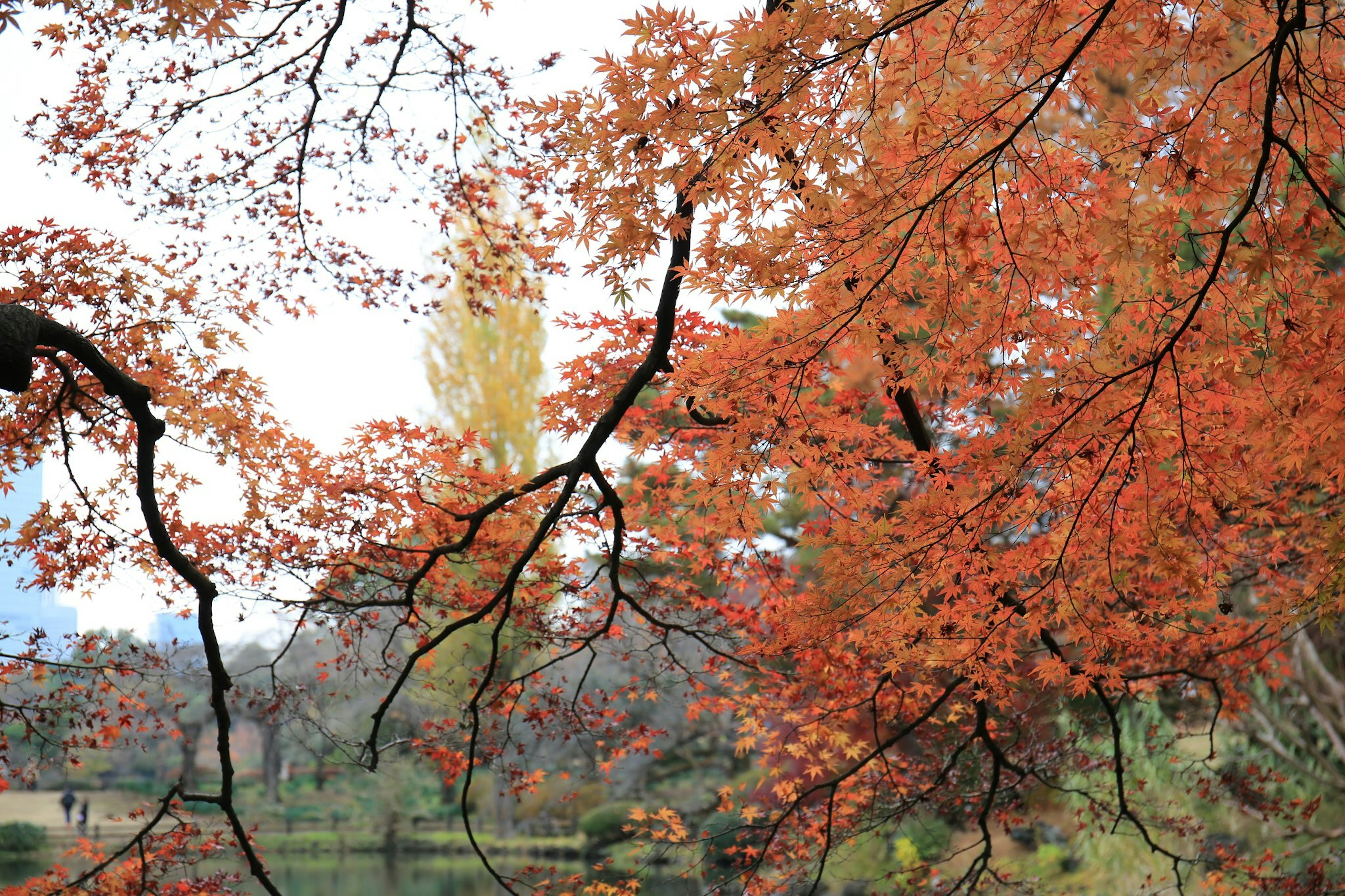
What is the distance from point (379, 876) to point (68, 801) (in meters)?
5.77

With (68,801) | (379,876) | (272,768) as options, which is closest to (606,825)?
(379,876)

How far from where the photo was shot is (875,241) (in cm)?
271

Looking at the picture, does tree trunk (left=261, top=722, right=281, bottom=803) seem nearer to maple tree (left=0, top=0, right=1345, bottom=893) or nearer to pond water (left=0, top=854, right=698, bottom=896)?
pond water (left=0, top=854, right=698, bottom=896)

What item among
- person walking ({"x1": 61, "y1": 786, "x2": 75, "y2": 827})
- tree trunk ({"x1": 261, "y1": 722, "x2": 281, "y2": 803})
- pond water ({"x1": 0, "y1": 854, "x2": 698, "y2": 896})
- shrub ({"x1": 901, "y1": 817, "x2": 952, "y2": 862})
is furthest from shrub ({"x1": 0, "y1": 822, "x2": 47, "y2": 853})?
shrub ({"x1": 901, "y1": 817, "x2": 952, "y2": 862})

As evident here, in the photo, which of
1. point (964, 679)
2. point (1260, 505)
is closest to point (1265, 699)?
point (1260, 505)

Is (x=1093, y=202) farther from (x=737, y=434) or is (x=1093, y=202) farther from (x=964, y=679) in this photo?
(x=964, y=679)

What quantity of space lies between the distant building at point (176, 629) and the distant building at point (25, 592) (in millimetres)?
464

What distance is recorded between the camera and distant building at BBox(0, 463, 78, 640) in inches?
186

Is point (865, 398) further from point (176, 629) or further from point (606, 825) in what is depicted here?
point (606, 825)

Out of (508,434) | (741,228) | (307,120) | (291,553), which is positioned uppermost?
(508,434)

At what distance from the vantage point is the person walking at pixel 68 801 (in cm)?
1652

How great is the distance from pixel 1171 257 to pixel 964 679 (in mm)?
2506

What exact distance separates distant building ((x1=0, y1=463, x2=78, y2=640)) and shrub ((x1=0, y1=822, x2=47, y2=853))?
11.8 meters

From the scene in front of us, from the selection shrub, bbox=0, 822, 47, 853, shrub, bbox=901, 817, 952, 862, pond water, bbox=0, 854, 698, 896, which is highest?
shrub, bbox=0, 822, 47, 853
